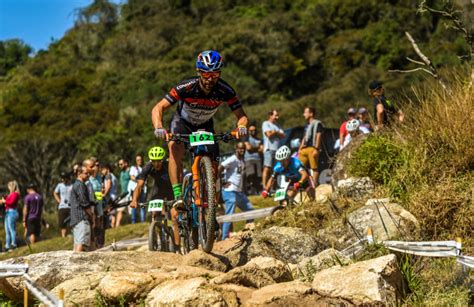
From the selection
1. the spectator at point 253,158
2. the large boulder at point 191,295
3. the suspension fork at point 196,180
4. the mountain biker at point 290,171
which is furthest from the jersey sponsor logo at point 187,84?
the spectator at point 253,158

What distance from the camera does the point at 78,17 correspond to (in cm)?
10000

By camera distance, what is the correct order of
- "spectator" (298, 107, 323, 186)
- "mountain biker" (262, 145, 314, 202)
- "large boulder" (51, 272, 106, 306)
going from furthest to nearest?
"spectator" (298, 107, 323, 186) < "mountain biker" (262, 145, 314, 202) < "large boulder" (51, 272, 106, 306)

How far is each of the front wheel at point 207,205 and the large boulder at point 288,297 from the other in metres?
2.04

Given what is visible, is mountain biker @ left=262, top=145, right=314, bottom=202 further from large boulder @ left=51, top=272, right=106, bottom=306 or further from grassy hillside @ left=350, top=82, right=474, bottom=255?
large boulder @ left=51, top=272, right=106, bottom=306

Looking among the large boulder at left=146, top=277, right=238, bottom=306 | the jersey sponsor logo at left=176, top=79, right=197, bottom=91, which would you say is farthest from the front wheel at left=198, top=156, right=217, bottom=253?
the large boulder at left=146, top=277, right=238, bottom=306

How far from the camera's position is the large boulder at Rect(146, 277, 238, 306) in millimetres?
6254

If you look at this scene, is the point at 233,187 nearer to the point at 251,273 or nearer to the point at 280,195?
the point at 280,195

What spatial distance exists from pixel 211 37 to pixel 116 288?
6505 centimetres

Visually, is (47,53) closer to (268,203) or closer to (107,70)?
(107,70)

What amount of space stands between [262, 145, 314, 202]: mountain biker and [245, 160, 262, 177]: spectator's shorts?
4506 mm

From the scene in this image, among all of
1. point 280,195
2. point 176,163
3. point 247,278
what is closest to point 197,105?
point 176,163

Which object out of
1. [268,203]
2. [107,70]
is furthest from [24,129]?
[268,203]

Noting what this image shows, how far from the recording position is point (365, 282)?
6.48 meters

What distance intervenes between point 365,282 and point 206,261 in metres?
2.04
